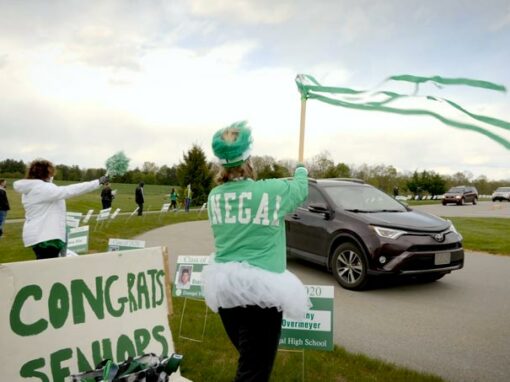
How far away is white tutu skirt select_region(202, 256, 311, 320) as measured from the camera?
7.89ft

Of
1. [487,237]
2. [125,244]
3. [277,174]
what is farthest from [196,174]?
[125,244]

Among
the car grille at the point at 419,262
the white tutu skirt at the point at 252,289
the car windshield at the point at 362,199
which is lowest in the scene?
the car grille at the point at 419,262

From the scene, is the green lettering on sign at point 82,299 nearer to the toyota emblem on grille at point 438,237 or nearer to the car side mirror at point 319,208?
the car side mirror at point 319,208

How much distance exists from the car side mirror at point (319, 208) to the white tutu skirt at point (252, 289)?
506 cm

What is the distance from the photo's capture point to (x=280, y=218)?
2502 mm

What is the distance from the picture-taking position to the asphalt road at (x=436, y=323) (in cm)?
426

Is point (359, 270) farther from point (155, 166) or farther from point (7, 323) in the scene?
point (155, 166)

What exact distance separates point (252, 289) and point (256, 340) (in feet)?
0.97

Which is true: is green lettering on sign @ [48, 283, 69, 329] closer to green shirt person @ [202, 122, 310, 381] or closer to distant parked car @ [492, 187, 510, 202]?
green shirt person @ [202, 122, 310, 381]

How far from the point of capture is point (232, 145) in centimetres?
253

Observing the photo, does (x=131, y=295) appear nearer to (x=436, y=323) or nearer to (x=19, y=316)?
(x=19, y=316)

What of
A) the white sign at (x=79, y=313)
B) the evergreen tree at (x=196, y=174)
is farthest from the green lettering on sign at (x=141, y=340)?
the evergreen tree at (x=196, y=174)

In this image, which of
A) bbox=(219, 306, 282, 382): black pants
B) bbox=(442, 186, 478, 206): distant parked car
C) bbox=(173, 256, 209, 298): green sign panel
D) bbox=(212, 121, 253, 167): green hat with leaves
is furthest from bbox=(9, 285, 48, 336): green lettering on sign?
bbox=(442, 186, 478, 206): distant parked car

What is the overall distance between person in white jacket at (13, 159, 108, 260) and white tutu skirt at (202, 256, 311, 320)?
293 centimetres
